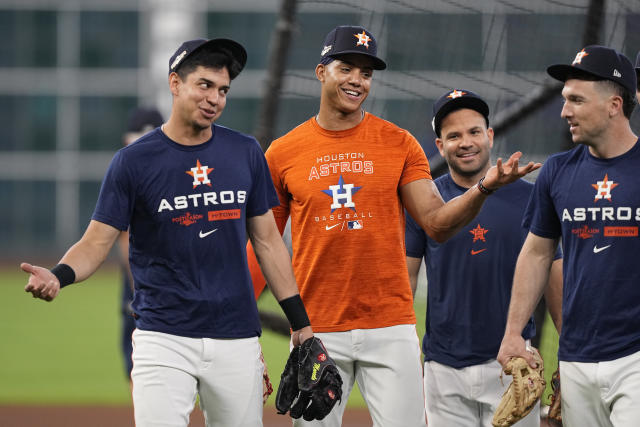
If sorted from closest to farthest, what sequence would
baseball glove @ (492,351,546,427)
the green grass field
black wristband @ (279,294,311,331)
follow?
baseball glove @ (492,351,546,427) → black wristband @ (279,294,311,331) → the green grass field

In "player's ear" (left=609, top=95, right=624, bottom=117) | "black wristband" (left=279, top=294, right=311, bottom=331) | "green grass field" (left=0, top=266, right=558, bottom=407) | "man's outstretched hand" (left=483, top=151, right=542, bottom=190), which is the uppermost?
"player's ear" (left=609, top=95, right=624, bottom=117)

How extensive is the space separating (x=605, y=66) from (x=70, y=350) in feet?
38.3

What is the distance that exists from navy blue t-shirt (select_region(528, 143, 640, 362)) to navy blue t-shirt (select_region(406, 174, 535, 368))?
2.30ft

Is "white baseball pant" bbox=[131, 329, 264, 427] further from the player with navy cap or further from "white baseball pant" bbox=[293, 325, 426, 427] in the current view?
the player with navy cap

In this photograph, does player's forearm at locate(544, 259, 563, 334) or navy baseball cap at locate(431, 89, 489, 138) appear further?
navy baseball cap at locate(431, 89, 489, 138)

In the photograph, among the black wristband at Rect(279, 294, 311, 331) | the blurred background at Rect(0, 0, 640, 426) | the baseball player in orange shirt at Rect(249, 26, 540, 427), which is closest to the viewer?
the black wristband at Rect(279, 294, 311, 331)

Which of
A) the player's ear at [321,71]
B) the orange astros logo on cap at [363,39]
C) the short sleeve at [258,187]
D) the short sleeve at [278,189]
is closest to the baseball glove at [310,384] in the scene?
the short sleeve at [258,187]

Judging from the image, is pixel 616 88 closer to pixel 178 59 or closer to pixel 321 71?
pixel 321 71

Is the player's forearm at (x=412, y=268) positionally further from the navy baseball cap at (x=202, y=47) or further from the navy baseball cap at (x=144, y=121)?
the navy baseball cap at (x=144, y=121)

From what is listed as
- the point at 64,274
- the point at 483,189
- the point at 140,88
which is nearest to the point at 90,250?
the point at 64,274

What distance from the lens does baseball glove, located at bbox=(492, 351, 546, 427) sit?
13.6ft

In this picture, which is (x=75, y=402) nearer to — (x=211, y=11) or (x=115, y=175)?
(x=115, y=175)

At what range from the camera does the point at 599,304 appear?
4031 millimetres

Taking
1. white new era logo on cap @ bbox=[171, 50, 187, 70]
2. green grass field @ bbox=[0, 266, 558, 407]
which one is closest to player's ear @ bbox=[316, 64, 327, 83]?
white new era logo on cap @ bbox=[171, 50, 187, 70]
